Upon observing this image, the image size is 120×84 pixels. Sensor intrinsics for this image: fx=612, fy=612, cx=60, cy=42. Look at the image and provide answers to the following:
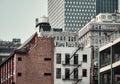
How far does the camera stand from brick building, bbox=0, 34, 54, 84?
12331cm

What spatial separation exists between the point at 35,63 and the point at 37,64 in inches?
18.7

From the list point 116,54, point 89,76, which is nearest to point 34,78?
point 89,76

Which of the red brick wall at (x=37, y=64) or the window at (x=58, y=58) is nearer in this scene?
the red brick wall at (x=37, y=64)

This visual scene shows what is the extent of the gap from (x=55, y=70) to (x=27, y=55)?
651 cm

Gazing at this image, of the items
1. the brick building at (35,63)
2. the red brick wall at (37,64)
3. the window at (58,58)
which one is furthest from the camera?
the window at (58,58)

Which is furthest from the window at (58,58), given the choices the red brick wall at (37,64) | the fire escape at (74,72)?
the fire escape at (74,72)

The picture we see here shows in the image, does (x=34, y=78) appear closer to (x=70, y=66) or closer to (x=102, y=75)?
(x=70, y=66)

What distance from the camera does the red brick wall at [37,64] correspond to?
123 m

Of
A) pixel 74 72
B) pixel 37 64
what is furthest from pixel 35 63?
pixel 74 72

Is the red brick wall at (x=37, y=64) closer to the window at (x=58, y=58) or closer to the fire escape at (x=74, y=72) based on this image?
the window at (x=58, y=58)

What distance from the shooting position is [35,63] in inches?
4904

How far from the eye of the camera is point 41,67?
12419cm

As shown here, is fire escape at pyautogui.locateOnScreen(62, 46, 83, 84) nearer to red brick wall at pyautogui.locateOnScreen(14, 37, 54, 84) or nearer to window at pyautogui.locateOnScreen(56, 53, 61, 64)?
window at pyautogui.locateOnScreen(56, 53, 61, 64)

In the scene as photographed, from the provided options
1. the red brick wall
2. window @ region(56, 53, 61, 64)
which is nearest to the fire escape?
window @ region(56, 53, 61, 64)
